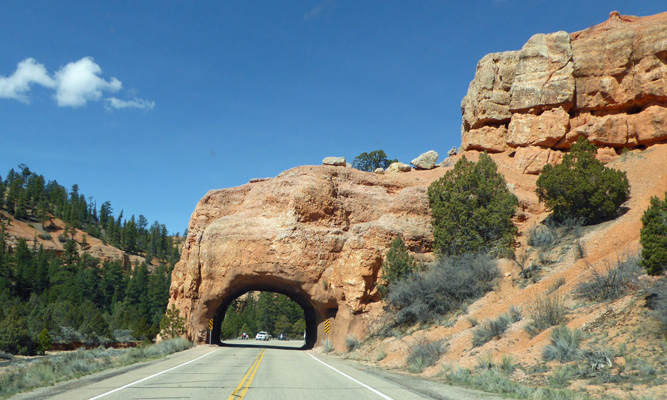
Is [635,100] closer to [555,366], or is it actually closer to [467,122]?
[467,122]

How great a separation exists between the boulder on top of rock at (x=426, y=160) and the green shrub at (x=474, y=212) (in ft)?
52.7

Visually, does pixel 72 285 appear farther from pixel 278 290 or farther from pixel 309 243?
pixel 309 243

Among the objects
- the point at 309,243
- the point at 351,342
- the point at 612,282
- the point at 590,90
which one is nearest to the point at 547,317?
the point at 612,282

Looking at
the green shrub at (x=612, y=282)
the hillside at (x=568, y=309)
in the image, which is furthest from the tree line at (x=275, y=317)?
the green shrub at (x=612, y=282)

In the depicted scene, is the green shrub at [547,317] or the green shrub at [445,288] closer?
the green shrub at [547,317]

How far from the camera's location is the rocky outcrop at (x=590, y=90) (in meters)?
36.2

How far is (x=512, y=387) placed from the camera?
40.9 feet

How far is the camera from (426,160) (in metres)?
48.7

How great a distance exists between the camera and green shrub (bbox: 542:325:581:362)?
13406mm

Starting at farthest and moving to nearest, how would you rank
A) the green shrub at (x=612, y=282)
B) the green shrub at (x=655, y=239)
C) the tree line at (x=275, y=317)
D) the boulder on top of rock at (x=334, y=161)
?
the tree line at (x=275, y=317) → the boulder on top of rock at (x=334, y=161) → the green shrub at (x=612, y=282) → the green shrub at (x=655, y=239)

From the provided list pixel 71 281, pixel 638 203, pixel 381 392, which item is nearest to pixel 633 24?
pixel 638 203

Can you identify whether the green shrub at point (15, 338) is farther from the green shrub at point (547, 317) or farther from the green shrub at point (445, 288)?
the green shrub at point (547, 317)

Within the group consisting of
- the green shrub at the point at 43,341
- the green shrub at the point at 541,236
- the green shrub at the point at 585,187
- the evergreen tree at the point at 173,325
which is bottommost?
the green shrub at the point at 43,341

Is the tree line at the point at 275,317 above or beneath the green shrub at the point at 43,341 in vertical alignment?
above
